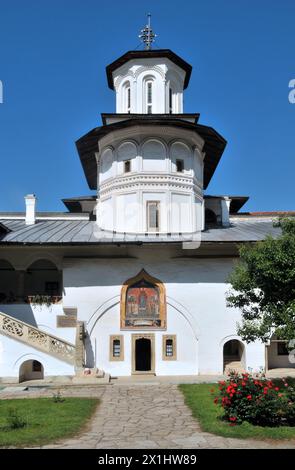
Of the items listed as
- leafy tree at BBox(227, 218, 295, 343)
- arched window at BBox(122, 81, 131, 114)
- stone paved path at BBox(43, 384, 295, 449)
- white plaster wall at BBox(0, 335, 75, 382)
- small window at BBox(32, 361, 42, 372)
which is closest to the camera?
stone paved path at BBox(43, 384, 295, 449)

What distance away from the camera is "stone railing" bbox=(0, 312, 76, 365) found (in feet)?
52.6

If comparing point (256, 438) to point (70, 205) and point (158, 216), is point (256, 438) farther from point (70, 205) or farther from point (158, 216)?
point (70, 205)

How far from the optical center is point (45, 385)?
49.9 ft

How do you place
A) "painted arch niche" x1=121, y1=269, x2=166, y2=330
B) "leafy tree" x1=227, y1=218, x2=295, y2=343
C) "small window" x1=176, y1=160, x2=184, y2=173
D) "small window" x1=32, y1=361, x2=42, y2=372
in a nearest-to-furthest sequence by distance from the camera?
"leafy tree" x1=227, y1=218, x2=295, y2=343 < "small window" x1=32, y1=361, x2=42, y2=372 < "painted arch niche" x1=121, y1=269, x2=166, y2=330 < "small window" x1=176, y1=160, x2=184, y2=173

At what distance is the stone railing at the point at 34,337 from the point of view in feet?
52.6

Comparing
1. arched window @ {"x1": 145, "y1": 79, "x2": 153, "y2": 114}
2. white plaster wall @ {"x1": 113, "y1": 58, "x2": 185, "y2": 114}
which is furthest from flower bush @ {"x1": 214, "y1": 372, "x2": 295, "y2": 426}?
arched window @ {"x1": 145, "y1": 79, "x2": 153, "y2": 114}

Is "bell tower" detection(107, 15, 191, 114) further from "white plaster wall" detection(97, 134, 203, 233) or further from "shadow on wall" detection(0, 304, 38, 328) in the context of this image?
"shadow on wall" detection(0, 304, 38, 328)

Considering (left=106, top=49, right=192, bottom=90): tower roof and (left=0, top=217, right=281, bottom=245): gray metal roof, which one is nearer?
(left=0, top=217, right=281, bottom=245): gray metal roof

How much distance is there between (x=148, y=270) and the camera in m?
18.1

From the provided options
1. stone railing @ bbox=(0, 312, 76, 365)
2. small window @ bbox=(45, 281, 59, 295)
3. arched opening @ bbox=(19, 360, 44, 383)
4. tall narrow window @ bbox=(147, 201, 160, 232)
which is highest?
tall narrow window @ bbox=(147, 201, 160, 232)

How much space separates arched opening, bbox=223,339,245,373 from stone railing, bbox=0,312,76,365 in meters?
6.03

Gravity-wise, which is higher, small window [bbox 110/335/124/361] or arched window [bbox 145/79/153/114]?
arched window [bbox 145/79/153/114]

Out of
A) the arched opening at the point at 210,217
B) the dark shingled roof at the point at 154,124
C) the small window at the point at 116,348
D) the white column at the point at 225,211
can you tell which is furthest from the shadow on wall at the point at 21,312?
the arched opening at the point at 210,217
